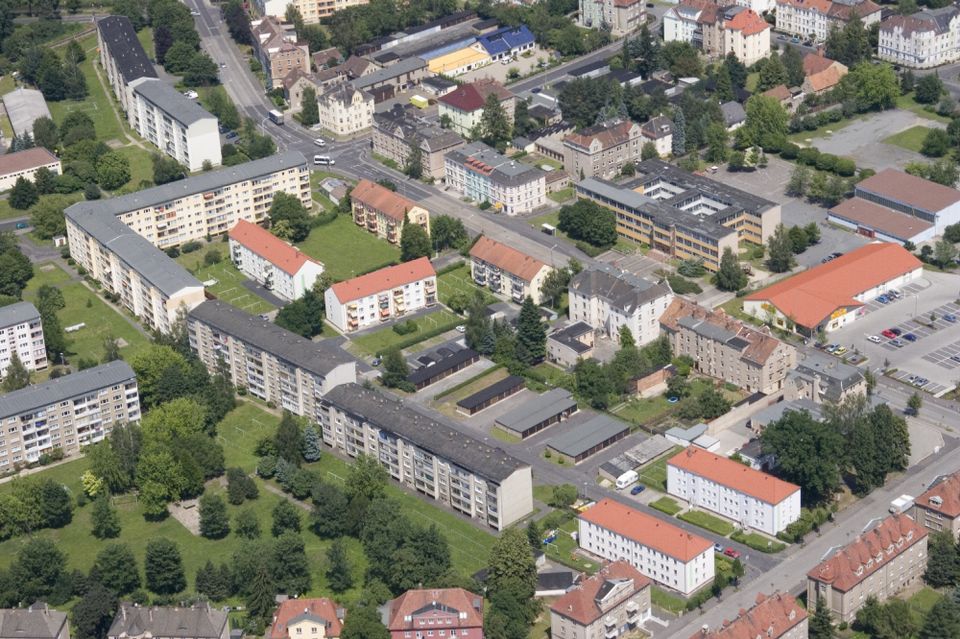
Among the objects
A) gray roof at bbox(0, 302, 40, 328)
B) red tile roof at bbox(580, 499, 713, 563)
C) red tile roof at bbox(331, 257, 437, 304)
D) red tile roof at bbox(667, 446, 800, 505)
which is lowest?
red tile roof at bbox(580, 499, 713, 563)

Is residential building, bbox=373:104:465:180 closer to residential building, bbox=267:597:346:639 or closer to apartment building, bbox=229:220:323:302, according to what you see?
apartment building, bbox=229:220:323:302

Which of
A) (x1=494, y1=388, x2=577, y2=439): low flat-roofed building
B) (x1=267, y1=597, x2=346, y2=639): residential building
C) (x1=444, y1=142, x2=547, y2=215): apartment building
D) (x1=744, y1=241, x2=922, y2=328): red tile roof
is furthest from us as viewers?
(x1=444, y1=142, x2=547, y2=215): apartment building

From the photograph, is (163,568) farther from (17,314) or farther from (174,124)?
(174,124)

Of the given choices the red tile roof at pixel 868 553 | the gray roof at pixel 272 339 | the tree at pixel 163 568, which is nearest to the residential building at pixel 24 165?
the gray roof at pixel 272 339

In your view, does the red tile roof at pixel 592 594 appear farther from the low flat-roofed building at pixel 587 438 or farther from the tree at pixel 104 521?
the tree at pixel 104 521

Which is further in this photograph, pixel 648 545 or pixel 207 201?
pixel 207 201

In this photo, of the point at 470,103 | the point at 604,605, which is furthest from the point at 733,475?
the point at 470,103

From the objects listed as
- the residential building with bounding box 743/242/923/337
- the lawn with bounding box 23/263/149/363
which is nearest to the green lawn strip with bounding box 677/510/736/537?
the residential building with bounding box 743/242/923/337
